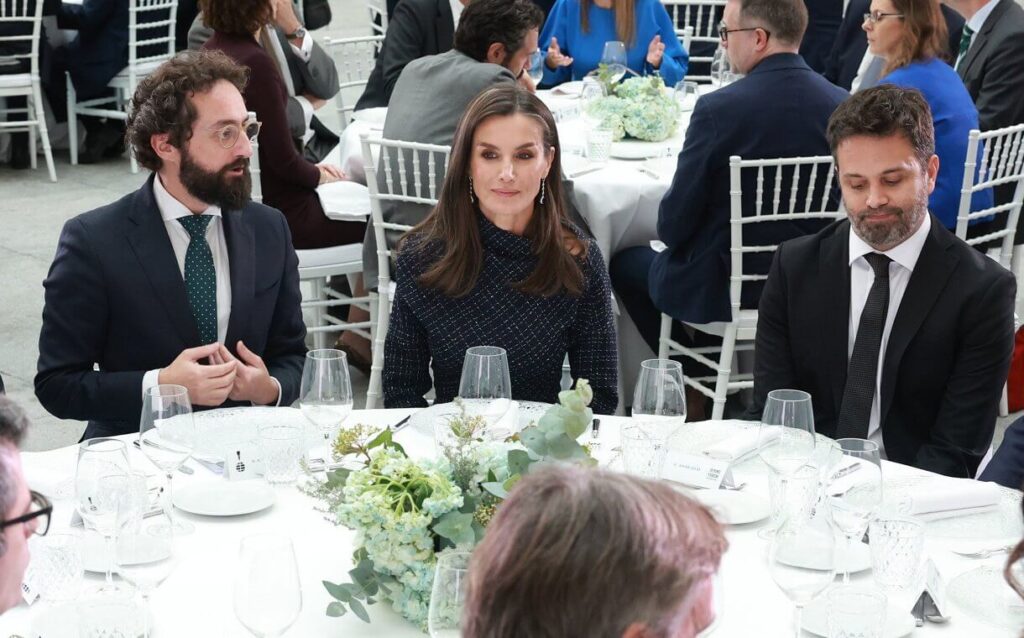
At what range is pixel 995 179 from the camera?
422 centimetres

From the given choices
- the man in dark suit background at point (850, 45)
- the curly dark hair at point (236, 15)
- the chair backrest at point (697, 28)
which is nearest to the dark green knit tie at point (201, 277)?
the curly dark hair at point (236, 15)

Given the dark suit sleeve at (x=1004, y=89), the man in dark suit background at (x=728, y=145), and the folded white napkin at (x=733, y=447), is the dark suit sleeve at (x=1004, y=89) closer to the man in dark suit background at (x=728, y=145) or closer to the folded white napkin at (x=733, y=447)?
the man in dark suit background at (x=728, y=145)

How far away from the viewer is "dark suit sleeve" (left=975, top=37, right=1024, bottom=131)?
4.90 metres

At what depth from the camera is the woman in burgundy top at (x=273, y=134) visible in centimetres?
439

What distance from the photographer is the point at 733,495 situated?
2137 millimetres

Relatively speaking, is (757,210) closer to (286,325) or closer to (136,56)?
(286,325)

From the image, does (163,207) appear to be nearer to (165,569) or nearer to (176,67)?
(176,67)

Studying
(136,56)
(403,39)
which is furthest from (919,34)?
(136,56)

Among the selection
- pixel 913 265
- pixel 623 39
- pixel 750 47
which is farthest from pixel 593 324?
pixel 623 39

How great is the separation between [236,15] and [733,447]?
276cm

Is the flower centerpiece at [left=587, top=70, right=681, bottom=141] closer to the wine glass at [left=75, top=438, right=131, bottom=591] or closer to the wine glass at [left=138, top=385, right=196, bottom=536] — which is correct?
the wine glass at [left=138, top=385, right=196, bottom=536]

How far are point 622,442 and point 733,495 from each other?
0.21 m

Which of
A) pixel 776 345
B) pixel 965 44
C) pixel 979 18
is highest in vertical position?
pixel 979 18

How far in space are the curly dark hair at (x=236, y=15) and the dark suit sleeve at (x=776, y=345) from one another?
2242 millimetres
